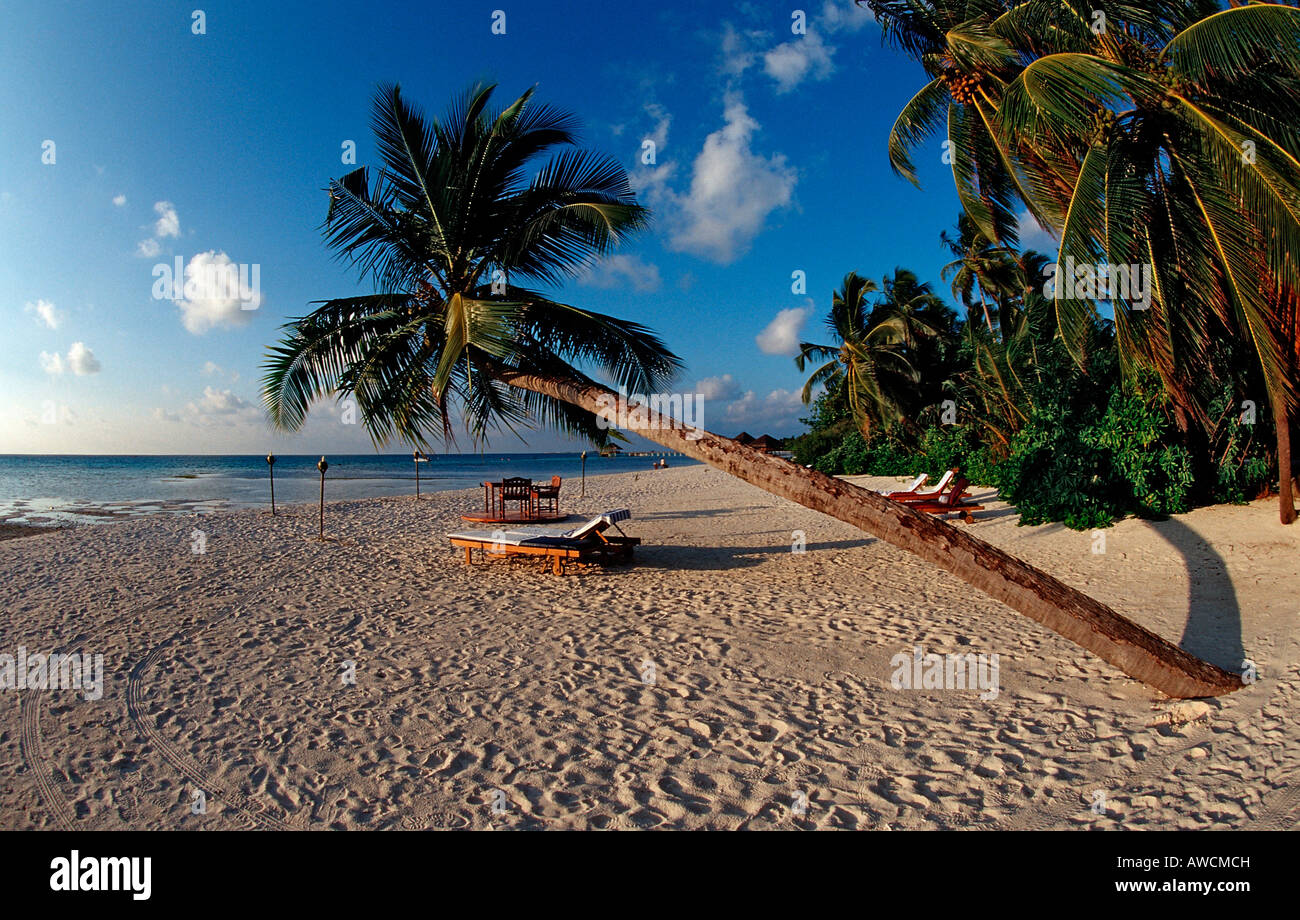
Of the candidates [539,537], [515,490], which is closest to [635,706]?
[539,537]

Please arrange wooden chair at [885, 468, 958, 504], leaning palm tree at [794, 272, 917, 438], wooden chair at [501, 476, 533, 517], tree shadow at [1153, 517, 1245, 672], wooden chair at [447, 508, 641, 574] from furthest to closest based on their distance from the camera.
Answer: leaning palm tree at [794, 272, 917, 438], wooden chair at [501, 476, 533, 517], wooden chair at [885, 468, 958, 504], wooden chair at [447, 508, 641, 574], tree shadow at [1153, 517, 1245, 672]

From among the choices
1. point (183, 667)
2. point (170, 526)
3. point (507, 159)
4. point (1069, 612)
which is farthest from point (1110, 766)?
point (170, 526)

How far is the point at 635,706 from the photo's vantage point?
4.27m

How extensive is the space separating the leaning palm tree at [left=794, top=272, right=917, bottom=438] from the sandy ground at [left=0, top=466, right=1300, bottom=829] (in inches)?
641

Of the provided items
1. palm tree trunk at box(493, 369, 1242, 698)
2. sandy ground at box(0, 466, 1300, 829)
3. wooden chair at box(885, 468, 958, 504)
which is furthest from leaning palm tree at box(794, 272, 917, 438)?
palm tree trunk at box(493, 369, 1242, 698)

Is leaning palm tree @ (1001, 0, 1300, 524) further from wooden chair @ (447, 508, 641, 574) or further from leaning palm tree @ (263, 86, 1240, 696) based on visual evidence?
wooden chair @ (447, 508, 641, 574)

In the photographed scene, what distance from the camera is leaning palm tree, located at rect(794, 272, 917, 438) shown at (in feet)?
80.2

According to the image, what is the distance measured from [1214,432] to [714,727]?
427 inches

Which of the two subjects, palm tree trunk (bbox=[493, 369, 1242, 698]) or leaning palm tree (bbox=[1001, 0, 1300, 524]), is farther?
Answer: leaning palm tree (bbox=[1001, 0, 1300, 524])

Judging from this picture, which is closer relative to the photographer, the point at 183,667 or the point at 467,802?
the point at 467,802

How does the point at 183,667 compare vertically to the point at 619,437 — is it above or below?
below

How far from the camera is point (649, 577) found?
869 centimetres

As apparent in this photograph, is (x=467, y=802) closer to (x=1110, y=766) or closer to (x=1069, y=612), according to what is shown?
(x=1110, y=766)

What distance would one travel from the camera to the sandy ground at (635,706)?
10.0 feet
